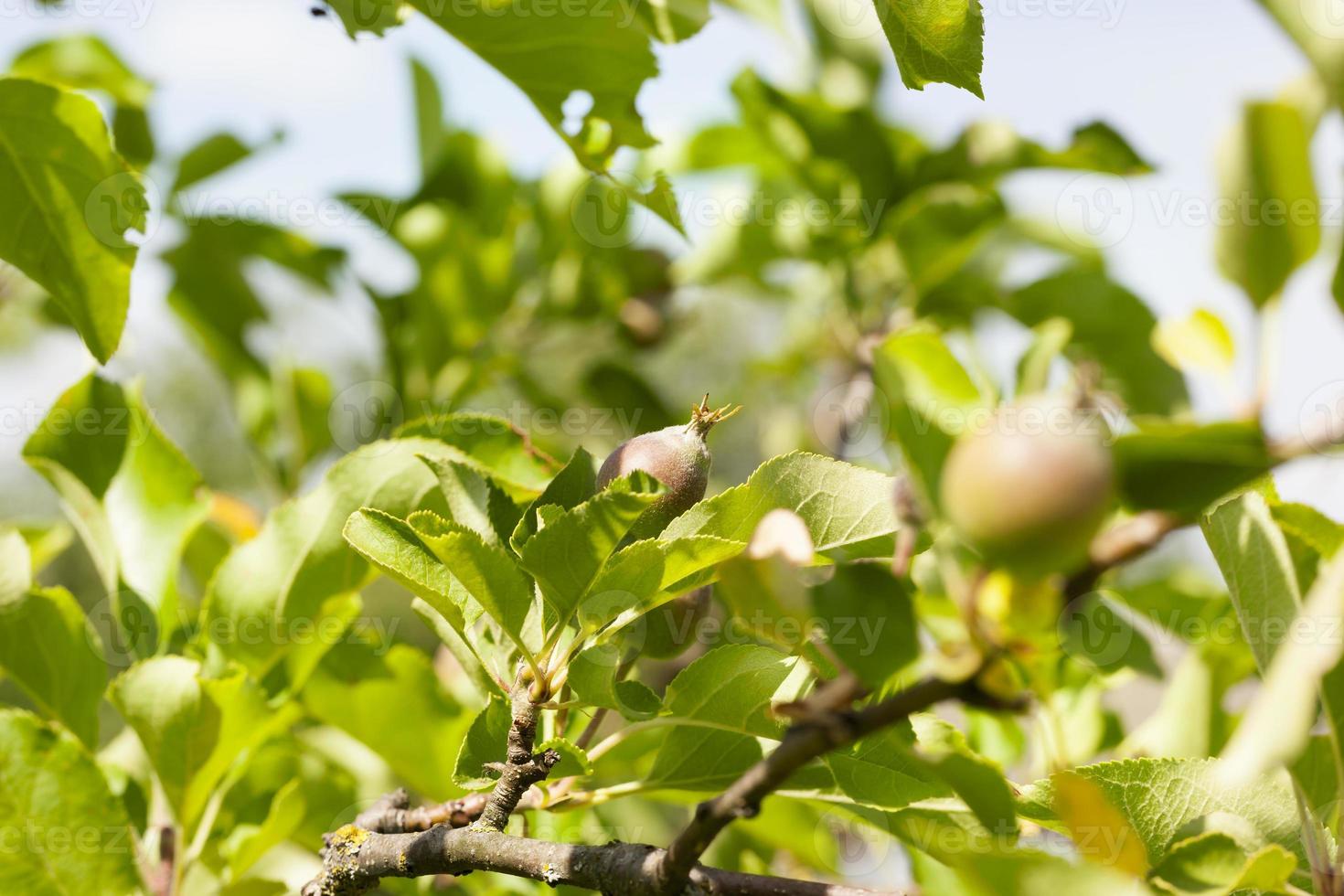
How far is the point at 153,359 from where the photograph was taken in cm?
1409

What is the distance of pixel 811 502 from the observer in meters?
0.99

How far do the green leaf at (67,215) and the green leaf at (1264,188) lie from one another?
1218mm

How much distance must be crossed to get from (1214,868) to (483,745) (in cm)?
66

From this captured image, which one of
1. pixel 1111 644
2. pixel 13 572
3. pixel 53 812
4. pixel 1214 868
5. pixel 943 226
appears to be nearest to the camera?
pixel 1214 868

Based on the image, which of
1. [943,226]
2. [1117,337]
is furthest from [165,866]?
[1117,337]

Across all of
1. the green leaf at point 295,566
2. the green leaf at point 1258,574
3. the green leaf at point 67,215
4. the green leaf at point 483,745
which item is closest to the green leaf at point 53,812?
the green leaf at point 295,566

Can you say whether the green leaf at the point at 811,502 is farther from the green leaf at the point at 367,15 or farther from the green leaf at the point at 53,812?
the green leaf at the point at 53,812

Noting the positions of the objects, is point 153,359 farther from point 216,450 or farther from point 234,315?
point 234,315

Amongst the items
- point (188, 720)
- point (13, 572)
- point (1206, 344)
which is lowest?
point (188, 720)

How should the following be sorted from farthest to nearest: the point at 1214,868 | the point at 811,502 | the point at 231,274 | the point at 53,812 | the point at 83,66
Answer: the point at 231,274
the point at 83,66
the point at 53,812
the point at 811,502
the point at 1214,868

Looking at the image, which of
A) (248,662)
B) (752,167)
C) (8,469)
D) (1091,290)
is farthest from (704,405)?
(8,469)

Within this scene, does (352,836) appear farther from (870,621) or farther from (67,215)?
(67,215)

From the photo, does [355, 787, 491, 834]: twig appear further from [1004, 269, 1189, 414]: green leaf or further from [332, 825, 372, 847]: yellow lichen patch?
[1004, 269, 1189, 414]: green leaf

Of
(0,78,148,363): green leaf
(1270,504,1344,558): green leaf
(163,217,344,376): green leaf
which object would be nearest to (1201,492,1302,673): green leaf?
(1270,504,1344,558): green leaf
